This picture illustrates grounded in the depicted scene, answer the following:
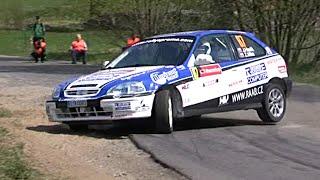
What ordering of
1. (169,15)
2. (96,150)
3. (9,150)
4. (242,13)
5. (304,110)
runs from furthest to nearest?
1. (169,15)
2. (242,13)
3. (304,110)
4. (96,150)
5. (9,150)

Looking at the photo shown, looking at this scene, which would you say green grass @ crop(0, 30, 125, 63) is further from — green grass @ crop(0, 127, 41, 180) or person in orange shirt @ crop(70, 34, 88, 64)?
green grass @ crop(0, 127, 41, 180)

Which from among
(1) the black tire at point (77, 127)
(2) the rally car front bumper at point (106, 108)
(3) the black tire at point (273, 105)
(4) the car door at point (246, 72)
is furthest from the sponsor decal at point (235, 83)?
(1) the black tire at point (77, 127)

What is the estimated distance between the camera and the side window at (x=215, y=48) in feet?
40.8

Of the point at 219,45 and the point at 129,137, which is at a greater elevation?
the point at 219,45

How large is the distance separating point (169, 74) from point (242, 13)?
13.9 metres

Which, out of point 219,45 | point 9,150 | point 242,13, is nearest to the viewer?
point 9,150

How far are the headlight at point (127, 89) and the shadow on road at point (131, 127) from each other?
67cm

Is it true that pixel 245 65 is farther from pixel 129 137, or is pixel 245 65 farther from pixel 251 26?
pixel 251 26

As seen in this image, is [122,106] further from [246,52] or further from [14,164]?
[14,164]

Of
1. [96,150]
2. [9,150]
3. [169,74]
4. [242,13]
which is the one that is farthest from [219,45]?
[242,13]

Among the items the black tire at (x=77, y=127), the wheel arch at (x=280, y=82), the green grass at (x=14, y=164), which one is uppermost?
the wheel arch at (x=280, y=82)

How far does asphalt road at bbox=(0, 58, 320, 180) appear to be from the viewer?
891 centimetres

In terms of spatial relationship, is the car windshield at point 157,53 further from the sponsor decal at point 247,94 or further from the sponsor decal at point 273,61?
the sponsor decal at point 273,61

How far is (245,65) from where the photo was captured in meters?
12.9
